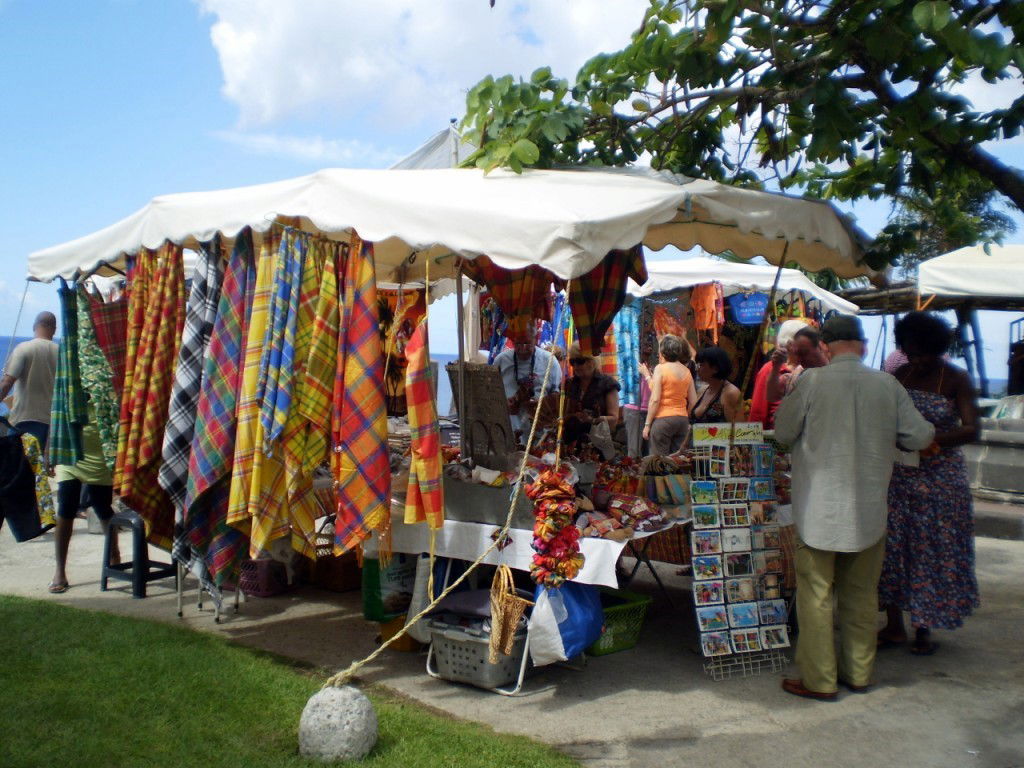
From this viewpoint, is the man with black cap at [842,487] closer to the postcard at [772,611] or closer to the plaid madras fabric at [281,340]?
the postcard at [772,611]

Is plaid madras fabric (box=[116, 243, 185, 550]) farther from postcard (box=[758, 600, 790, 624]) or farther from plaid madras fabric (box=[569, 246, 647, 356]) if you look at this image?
postcard (box=[758, 600, 790, 624])

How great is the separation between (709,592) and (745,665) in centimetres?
45

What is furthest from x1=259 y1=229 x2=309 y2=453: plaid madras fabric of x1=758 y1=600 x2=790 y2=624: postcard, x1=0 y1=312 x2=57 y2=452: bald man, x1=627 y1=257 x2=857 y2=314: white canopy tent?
x1=627 y1=257 x2=857 y2=314: white canopy tent

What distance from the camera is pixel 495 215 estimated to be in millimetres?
3867

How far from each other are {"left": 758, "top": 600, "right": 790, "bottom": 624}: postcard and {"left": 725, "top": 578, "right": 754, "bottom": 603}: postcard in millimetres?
89

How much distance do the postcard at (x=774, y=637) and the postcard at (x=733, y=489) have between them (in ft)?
2.25

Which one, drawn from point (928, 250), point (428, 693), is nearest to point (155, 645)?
point (428, 693)

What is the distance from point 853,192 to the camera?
18.0 feet

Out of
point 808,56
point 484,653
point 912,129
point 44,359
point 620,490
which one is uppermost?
point 808,56

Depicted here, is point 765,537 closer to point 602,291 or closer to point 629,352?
point 602,291

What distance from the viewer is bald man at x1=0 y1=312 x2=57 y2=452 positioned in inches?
274

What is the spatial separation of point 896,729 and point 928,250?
14.0 meters

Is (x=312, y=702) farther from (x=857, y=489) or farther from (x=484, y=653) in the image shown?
(x=857, y=489)

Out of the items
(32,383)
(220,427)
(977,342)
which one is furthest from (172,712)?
(977,342)
